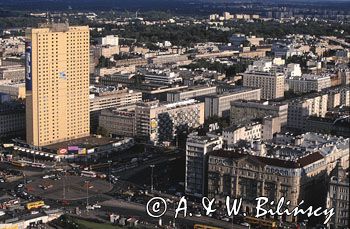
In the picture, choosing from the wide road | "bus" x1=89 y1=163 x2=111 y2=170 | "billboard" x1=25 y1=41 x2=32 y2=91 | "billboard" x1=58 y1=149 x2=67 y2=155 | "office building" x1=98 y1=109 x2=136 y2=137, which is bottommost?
the wide road

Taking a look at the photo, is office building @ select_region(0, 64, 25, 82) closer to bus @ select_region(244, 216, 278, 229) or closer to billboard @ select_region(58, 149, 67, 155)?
billboard @ select_region(58, 149, 67, 155)

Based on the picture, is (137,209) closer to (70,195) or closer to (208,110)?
(70,195)

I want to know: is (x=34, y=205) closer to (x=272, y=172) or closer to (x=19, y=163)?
(x=19, y=163)

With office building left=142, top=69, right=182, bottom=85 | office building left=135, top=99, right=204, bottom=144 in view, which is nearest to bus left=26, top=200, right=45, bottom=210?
office building left=135, top=99, right=204, bottom=144

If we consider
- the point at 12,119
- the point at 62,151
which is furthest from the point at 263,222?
the point at 12,119

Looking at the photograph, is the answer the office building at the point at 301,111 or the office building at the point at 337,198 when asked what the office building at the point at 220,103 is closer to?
the office building at the point at 301,111

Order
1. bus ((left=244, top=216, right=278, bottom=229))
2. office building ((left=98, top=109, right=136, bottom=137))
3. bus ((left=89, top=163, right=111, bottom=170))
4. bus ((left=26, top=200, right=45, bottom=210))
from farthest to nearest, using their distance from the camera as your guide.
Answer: office building ((left=98, top=109, right=136, bottom=137)), bus ((left=89, top=163, right=111, bottom=170)), bus ((left=26, top=200, right=45, bottom=210)), bus ((left=244, top=216, right=278, bottom=229))

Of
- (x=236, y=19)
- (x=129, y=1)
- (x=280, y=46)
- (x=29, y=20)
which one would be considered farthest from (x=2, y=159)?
(x=129, y=1)

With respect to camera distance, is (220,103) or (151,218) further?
(220,103)

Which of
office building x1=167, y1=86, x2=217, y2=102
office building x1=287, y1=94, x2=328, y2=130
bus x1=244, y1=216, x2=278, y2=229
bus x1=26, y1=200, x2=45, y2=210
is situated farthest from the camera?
office building x1=167, y1=86, x2=217, y2=102
